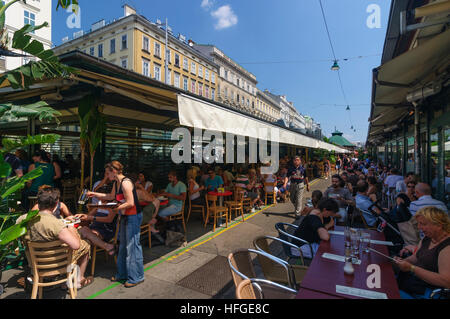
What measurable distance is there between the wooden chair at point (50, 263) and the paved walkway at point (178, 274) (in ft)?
1.27

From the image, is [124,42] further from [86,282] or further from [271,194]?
[86,282]

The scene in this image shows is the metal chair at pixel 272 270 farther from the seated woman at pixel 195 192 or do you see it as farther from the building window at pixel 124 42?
the building window at pixel 124 42

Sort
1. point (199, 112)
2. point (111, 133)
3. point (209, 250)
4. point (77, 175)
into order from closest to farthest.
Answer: point (199, 112) < point (209, 250) < point (111, 133) < point (77, 175)

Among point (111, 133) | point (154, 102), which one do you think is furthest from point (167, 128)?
point (154, 102)

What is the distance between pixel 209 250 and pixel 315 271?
2.70 meters

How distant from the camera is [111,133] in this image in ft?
19.2

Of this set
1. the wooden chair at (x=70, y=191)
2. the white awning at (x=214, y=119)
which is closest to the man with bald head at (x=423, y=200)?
the white awning at (x=214, y=119)

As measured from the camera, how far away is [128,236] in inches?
130

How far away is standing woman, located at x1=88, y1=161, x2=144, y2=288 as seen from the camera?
3246mm

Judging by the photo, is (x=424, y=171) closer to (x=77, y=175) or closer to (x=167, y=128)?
(x=167, y=128)

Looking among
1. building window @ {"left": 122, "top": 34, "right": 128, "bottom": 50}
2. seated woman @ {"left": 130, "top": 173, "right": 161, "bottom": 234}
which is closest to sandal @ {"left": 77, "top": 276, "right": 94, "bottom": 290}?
seated woman @ {"left": 130, "top": 173, "right": 161, "bottom": 234}

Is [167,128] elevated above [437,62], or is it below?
below

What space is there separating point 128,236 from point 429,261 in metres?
3.42

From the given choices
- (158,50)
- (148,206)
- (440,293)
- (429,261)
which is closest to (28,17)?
(158,50)
